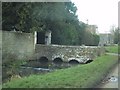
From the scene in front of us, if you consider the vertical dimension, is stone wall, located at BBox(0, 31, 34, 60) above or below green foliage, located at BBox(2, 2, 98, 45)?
below

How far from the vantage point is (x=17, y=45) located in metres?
31.1

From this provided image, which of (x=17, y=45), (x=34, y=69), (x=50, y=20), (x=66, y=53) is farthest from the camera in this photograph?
(x=50, y=20)

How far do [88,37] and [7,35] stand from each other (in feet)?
115

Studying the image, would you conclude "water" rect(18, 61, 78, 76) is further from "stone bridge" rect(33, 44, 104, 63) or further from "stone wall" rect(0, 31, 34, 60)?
"stone bridge" rect(33, 44, 104, 63)

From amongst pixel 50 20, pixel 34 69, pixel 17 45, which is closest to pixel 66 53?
pixel 50 20

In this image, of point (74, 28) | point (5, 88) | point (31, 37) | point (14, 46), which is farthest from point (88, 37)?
point (5, 88)

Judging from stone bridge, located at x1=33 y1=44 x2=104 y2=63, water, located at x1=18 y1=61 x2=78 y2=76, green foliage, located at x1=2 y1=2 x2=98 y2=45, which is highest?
green foliage, located at x1=2 y1=2 x2=98 y2=45

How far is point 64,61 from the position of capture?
38125mm

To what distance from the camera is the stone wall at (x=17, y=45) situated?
2689 cm

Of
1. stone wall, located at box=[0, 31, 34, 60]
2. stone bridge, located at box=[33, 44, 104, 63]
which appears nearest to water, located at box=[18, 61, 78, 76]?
stone wall, located at box=[0, 31, 34, 60]

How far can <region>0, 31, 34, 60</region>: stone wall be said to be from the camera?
26.9 metres

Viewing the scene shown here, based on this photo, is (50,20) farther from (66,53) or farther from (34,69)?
(34,69)

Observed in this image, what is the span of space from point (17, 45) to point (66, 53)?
9039 mm

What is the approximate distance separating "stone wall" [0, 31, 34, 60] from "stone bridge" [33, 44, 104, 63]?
227cm
